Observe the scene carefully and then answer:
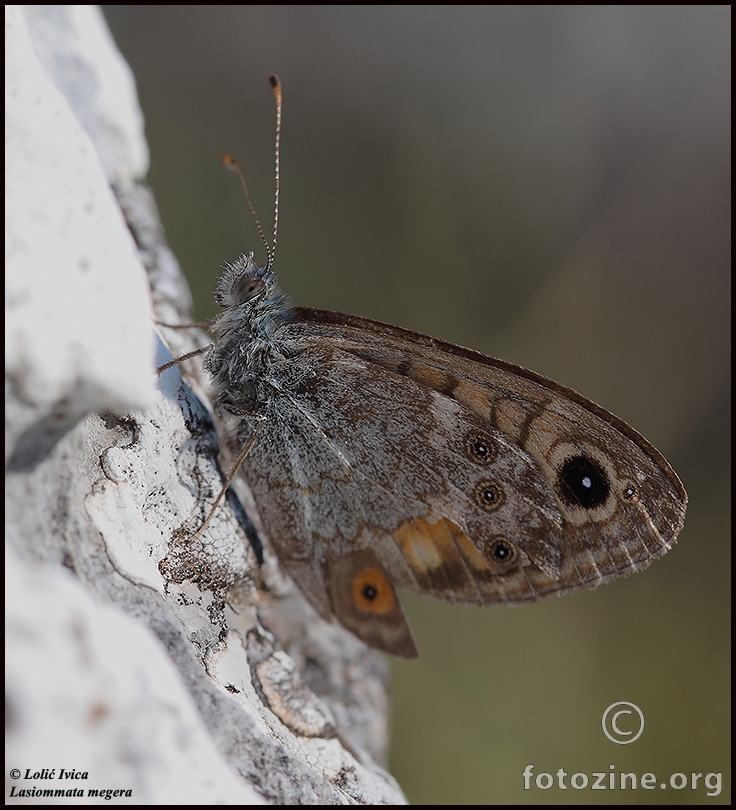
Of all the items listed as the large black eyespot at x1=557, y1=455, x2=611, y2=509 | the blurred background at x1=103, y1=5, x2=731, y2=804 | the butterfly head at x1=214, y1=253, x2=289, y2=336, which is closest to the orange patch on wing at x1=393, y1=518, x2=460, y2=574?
the large black eyespot at x1=557, y1=455, x2=611, y2=509

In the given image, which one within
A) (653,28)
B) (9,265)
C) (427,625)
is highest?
(653,28)

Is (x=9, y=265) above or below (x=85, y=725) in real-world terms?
above

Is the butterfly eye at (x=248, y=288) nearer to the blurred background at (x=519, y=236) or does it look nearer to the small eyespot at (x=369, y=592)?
the small eyespot at (x=369, y=592)

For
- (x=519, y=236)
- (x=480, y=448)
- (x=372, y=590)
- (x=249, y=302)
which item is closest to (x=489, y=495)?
(x=480, y=448)

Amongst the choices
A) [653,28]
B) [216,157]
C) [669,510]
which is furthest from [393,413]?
[653,28]

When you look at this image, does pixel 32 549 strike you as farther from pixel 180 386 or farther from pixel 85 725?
pixel 180 386

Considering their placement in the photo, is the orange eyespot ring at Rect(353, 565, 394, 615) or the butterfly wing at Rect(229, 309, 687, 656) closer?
the butterfly wing at Rect(229, 309, 687, 656)

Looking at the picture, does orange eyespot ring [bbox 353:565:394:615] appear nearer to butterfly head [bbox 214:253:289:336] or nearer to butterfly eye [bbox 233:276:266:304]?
butterfly head [bbox 214:253:289:336]
